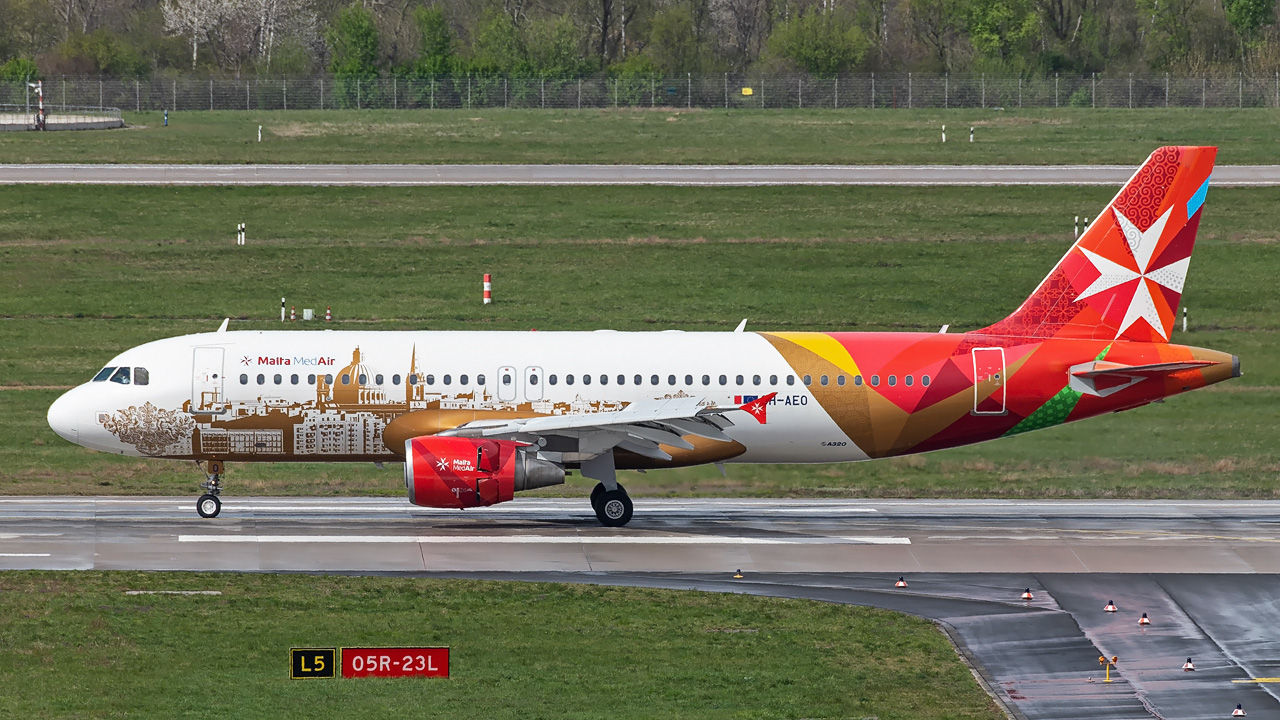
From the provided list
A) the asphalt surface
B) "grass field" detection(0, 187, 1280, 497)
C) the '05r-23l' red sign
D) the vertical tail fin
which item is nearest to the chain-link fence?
"grass field" detection(0, 187, 1280, 497)

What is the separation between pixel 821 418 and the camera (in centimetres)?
3634

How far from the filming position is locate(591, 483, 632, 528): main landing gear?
36438mm

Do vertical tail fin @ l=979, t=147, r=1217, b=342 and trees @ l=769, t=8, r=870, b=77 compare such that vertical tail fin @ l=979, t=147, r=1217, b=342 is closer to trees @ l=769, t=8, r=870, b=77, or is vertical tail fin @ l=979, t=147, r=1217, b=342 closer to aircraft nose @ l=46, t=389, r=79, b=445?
aircraft nose @ l=46, t=389, r=79, b=445

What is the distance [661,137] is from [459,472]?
5866cm

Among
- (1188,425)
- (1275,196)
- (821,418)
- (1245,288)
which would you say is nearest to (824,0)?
(1275,196)

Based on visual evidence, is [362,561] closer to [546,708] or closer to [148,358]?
[148,358]

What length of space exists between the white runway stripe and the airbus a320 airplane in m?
1.21

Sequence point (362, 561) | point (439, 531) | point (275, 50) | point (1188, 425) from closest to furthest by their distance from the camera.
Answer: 1. point (362, 561)
2. point (439, 531)
3. point (1188, 425)
4. point (275, 50)

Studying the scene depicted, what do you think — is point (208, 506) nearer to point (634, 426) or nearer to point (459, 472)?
point (459, 472)

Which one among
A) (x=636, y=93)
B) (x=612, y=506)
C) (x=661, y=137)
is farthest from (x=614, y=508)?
(x=636, y=93)

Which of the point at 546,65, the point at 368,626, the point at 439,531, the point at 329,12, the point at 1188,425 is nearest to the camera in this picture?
the point at 368,626

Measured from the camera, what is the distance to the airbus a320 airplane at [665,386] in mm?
35312

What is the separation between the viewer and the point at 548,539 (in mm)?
35000

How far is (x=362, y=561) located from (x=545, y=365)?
20.3ft
